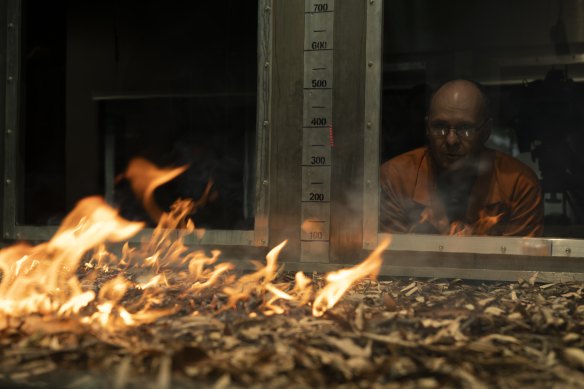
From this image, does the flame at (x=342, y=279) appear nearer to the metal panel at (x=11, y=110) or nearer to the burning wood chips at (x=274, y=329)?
the burning wood chips at (x=274, y=329)

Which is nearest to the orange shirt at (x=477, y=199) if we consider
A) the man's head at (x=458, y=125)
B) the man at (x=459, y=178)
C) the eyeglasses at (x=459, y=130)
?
the man at (x=459, y=178)

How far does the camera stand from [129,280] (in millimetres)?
3801

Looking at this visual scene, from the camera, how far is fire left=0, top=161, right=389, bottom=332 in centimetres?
297

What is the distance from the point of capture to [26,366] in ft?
7.24

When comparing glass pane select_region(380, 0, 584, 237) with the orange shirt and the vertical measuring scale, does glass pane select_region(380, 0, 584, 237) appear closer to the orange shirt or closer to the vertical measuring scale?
the orange shirt

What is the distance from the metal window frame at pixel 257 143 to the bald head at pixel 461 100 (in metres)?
2.28

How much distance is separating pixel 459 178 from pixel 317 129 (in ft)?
7.58

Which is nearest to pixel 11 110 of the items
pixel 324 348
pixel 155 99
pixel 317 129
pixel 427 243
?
pixel 317 129

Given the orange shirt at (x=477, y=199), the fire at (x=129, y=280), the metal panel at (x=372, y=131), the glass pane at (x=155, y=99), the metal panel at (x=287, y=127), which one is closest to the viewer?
the fire at (x=129, y=280)

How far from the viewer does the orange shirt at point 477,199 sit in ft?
17.4

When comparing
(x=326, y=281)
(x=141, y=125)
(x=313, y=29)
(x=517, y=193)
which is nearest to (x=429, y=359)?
(x=326, y=281)

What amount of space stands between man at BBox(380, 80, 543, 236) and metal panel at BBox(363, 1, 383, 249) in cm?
136

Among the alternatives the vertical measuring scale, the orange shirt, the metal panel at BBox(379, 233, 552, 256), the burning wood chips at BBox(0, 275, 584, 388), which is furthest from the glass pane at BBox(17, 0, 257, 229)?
the burning wood chips at BBox(0, 275, 584, 388)

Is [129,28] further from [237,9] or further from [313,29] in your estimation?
[313,29]
